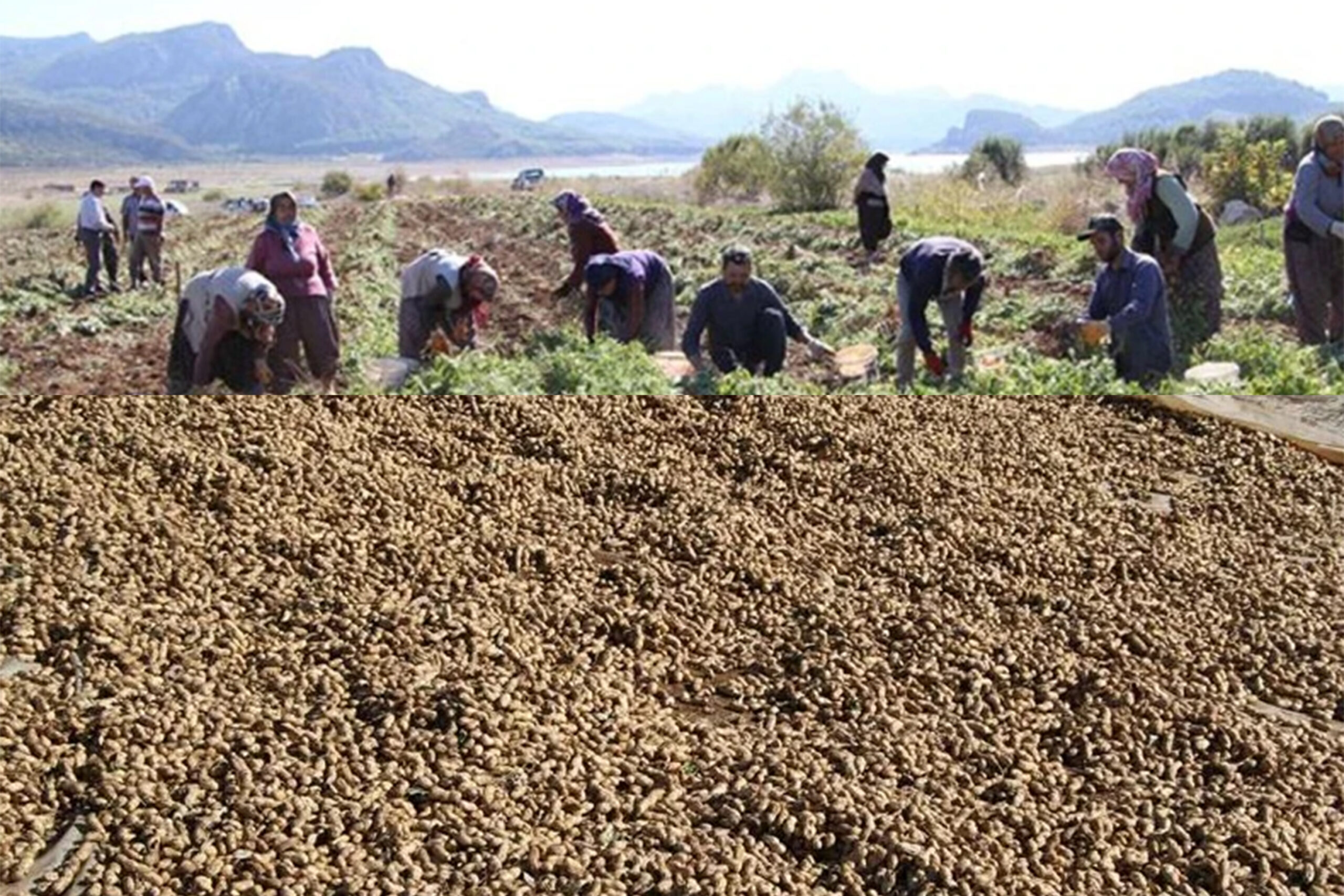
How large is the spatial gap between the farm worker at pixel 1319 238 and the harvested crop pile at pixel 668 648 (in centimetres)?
87

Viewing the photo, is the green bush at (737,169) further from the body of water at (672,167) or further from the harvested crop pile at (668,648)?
the harvested crop pile at (668,648)

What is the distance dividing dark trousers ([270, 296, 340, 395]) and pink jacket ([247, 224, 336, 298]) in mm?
23

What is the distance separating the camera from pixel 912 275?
3674 millimetres

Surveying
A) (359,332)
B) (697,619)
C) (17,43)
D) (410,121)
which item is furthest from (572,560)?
(17,43)

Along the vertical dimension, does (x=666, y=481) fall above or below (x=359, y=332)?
below

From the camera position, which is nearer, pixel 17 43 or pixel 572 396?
pixel 17 43

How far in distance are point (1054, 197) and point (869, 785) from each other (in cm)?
158

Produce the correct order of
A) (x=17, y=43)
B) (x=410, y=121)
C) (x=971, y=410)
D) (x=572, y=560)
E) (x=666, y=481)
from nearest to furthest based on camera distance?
(x=17, y=43) → (x=410, y=121) → (x=572, y=560) → (x=666, y=481) → (x=971, y=410)

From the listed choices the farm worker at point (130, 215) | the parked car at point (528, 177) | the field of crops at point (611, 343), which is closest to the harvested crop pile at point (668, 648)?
the field of crops at point (611, 343)

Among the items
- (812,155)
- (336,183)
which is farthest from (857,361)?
(336,183)

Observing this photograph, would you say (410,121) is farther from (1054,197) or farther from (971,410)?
(971,410)

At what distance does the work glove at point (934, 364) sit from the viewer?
369 cm

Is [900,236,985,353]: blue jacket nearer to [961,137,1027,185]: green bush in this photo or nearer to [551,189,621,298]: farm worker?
[961,137,1027,185]: green bush

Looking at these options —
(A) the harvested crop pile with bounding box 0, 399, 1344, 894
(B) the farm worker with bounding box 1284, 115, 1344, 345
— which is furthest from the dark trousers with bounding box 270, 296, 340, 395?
(B) the farm worker with bounding box 1284, 115, 1344, 345
